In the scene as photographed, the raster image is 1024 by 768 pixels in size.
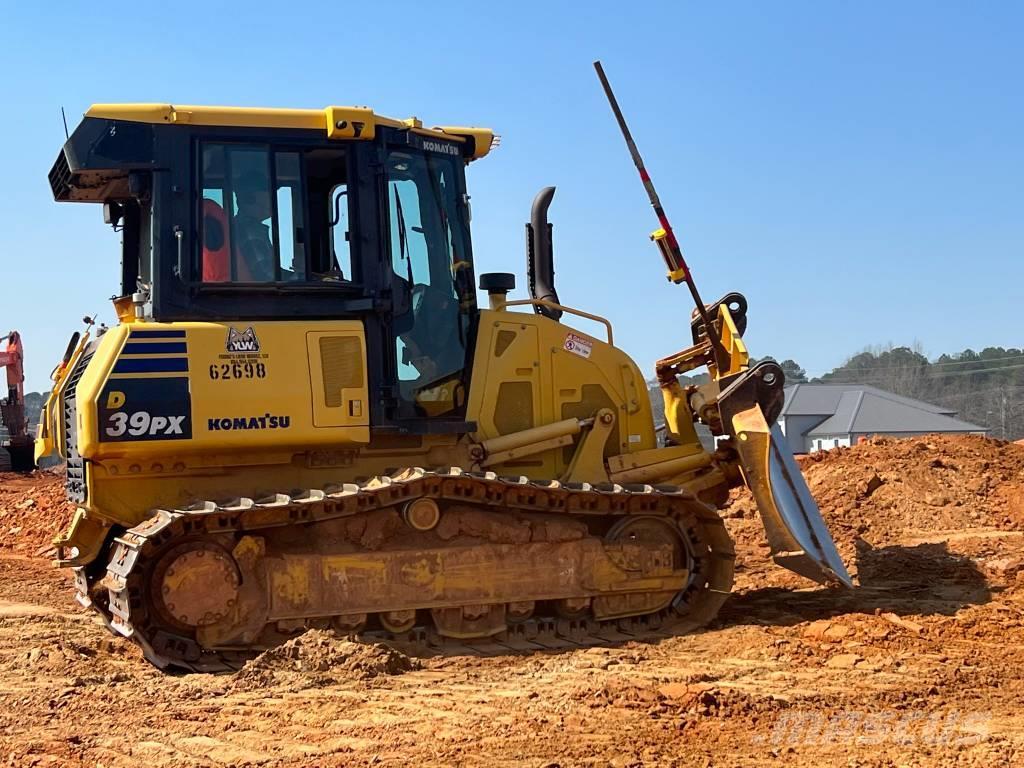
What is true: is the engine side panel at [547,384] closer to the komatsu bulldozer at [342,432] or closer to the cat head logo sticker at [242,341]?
the komatsu bulldozer at [342,432]

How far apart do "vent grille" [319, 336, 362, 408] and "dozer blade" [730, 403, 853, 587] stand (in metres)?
3.05

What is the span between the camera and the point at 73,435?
27.7ft

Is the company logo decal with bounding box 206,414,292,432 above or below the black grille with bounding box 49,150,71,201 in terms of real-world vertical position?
below

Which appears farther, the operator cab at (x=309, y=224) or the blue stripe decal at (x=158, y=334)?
the operator cab at (x=309, y=224)

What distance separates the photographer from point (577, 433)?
943 cm

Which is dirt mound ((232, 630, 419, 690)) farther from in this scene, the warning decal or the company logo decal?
the warning decal

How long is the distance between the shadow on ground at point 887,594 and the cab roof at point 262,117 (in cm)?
460

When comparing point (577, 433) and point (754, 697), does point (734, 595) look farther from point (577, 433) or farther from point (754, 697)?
point (754, 697)

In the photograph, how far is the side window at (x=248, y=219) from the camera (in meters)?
8.36

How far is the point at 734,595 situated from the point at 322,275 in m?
4.65

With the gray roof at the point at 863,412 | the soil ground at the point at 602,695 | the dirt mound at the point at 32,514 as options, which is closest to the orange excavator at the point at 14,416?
the dirt mound at the point at 32,514

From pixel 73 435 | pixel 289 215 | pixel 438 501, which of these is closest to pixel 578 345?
pixel 438 501

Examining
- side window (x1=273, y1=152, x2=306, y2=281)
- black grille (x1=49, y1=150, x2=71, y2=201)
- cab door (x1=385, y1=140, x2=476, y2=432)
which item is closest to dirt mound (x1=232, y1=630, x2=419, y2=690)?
cab door (x1=385, y1=140, x2=476, y2=432)

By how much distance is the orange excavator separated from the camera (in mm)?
27203
